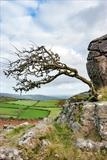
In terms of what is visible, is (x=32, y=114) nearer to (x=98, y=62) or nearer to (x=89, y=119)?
(x=98, y=62)

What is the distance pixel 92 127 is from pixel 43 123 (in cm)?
325

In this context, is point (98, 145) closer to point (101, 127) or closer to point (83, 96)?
point (101, 127)

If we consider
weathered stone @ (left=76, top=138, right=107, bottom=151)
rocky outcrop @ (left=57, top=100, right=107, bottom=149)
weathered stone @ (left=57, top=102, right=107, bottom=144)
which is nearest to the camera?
weathered stone @ (left=76, top=138, right=107, bottom=151)

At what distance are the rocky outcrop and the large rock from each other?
7.27 feet

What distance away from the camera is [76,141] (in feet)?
77.3

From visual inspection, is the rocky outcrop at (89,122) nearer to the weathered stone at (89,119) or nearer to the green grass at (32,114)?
the weathered stone at (89,119)

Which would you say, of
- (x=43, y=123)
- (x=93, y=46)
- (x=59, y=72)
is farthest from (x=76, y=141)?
(x=93, y=46)

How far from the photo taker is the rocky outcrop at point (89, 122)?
76.6 ft

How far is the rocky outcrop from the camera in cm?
2334

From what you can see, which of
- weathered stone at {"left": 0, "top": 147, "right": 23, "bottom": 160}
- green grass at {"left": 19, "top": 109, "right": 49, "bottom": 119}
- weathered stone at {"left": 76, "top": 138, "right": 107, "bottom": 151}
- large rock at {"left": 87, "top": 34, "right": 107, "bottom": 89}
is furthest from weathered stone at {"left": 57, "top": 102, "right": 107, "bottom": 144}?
green grass at {"left": 19, "top": 109, "right": 49, "bottom": 119}

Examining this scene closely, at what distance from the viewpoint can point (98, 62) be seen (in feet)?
85.9

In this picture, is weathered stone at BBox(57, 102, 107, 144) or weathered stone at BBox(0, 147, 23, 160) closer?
weathered stone at BBox(0, 147, 23, 160)

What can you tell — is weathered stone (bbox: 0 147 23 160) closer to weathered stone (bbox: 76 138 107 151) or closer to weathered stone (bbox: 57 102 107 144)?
weathered stone (bbox: 76 138 107 151)

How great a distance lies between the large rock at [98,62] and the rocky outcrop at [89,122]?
2217 millimetres
